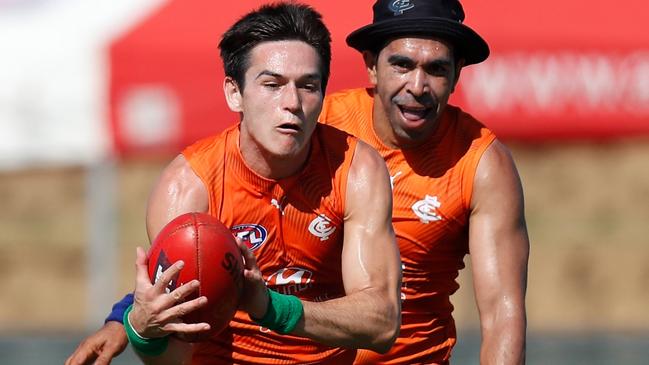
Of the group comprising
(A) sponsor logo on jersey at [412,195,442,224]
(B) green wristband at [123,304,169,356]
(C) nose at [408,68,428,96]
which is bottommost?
(B) green wristband at [123,304,169,356]

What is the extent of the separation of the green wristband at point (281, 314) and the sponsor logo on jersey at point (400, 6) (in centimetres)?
179

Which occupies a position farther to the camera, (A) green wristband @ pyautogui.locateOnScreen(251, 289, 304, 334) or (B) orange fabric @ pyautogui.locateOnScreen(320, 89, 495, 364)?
(B) orange fabric @ pyautogui.locateOnScreen(320, 89, 495, 364)

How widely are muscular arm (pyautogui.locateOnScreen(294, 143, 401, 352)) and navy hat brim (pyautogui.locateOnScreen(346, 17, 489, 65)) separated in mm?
829

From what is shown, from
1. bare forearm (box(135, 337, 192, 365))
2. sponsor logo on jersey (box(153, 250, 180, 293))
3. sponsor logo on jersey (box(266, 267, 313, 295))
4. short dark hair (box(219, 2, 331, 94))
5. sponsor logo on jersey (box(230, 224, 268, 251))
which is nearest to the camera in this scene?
sponsor logo on jersey (box(153, 250, 180, 293))

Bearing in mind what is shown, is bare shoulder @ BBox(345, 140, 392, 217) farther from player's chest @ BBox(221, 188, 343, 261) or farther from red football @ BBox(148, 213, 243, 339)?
red football @ BBox(148, 213, 243, 339)

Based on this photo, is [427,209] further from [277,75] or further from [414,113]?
[277,75]

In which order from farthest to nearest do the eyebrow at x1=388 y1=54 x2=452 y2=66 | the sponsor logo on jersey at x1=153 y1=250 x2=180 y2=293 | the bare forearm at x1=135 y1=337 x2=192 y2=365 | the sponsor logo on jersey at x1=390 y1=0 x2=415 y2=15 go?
the sponsor logo on jersey at x1=390 y1=0 x2=415 y2=15
the eyebrow at x1=388 y1=54 x2=452 y2=66
the bare forearm at x1=135 y1=337 x2=192 y2=365
the sponsor logo on jersey at x1=153 y1=250 x2=180 y2=293

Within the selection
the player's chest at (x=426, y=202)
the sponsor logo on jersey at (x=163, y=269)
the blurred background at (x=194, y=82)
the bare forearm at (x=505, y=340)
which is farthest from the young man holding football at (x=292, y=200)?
the blurred background at (x=194, y=82)

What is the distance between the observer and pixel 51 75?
38.3 feet

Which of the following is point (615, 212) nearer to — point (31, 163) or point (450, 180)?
point (31, 163)

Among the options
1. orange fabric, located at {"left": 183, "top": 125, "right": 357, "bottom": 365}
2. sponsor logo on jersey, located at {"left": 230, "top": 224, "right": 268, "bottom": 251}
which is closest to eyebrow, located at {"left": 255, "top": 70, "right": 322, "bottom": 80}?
orange fabric, located at {"left": 183, "top": 125, "right": 357, "bottom": 365}

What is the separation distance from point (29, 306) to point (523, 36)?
756 cm

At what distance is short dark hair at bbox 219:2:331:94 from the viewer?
6098mm

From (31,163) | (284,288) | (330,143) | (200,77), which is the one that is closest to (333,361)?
(284,288)
